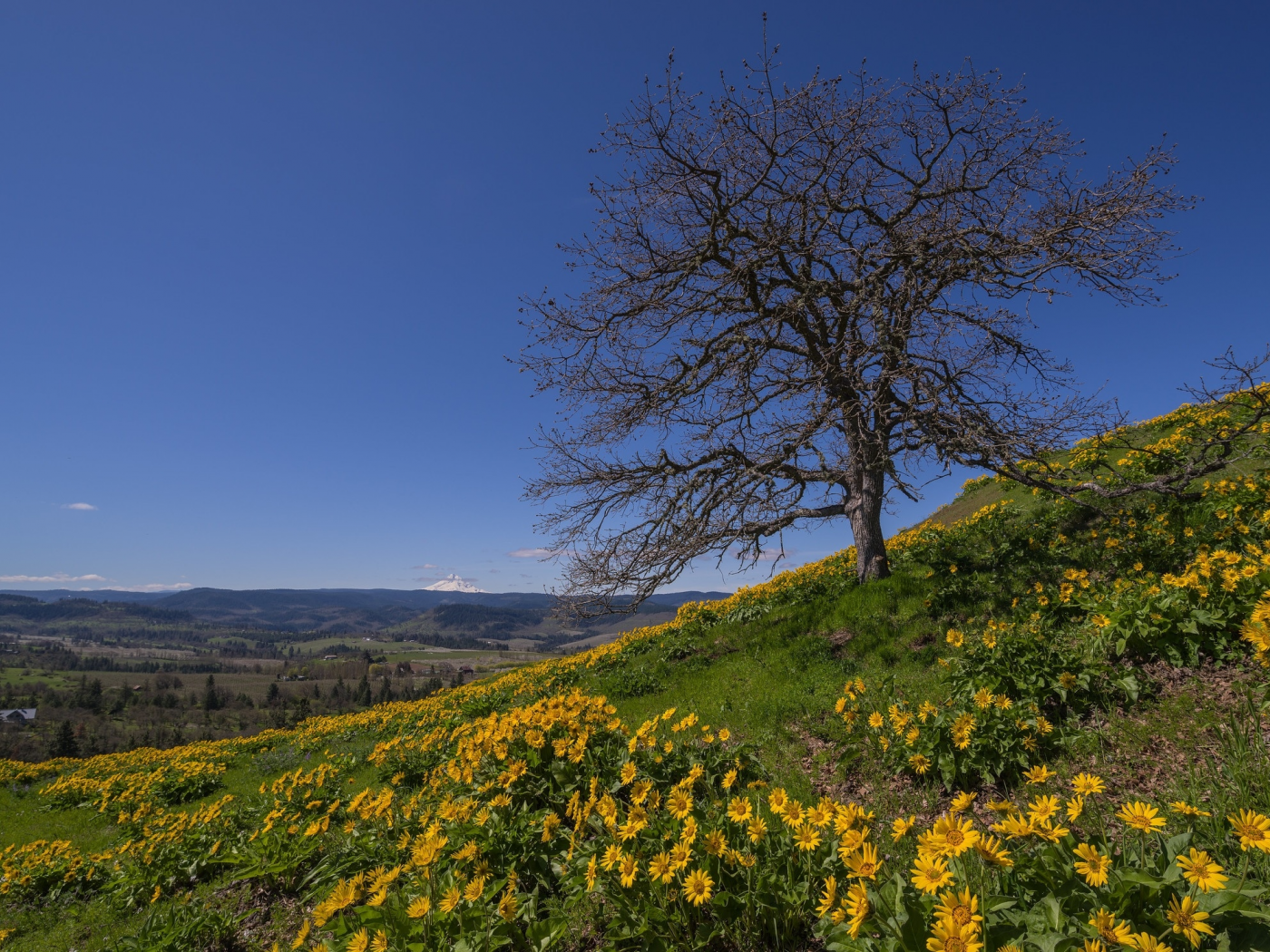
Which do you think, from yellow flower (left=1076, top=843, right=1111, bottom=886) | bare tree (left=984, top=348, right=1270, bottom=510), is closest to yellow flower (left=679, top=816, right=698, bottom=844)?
yellow flower (left=1076, top=843, right=1111, bottom=886)

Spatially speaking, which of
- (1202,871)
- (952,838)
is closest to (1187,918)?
(1202,871)

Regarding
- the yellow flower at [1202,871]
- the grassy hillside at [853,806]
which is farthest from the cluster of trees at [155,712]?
the yellow flower at [1202,871]

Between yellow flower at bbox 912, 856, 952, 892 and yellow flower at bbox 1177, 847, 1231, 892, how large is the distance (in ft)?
2.45

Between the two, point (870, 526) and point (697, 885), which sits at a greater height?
point (870, 526)

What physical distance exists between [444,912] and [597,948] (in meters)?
0.90

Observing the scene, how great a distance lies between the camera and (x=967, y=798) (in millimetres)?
2641

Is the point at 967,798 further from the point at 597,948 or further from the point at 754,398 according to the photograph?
the point at 754,398

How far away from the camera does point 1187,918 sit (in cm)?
193

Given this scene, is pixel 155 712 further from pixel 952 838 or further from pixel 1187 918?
pixel 1187 918

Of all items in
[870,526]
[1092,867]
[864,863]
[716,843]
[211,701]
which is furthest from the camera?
[211,701]

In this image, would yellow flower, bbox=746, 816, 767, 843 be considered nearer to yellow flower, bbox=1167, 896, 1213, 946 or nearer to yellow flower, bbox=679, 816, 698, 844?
yellow flower, bbox=679, 816, 698, 844

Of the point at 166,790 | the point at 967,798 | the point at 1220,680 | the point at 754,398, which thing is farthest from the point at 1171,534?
the point at 166,790

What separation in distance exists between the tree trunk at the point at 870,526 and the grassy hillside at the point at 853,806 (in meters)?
0.47

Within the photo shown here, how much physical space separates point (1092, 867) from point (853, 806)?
908 mm
